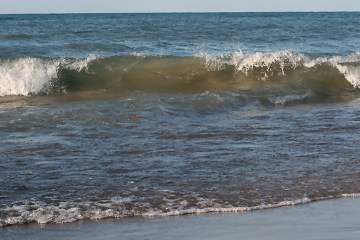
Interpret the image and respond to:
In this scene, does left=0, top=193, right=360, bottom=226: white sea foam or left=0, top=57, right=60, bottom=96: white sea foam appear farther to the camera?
left=0, top=57, right=60, bottom=96: white sea foam

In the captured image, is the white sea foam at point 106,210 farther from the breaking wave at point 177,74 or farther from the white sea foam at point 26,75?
the white sea foam at point 26,75

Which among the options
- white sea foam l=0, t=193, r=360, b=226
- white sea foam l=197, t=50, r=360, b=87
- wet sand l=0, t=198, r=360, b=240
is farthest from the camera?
white sea foam l=197, t=50, r=360, b=87

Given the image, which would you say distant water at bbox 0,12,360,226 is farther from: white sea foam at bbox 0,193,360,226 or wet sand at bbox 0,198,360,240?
wet sand at bbox 0,198,360,240

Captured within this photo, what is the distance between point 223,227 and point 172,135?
8.12ft

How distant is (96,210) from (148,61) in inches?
308

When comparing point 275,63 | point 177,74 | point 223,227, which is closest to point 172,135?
point 223,227

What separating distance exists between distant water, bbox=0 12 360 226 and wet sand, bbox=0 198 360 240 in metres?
0.11

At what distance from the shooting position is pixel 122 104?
6.86m

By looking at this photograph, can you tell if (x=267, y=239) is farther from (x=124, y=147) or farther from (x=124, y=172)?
(x=124, y=147)

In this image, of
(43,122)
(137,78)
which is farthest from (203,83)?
(43,122)

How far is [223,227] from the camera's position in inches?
103

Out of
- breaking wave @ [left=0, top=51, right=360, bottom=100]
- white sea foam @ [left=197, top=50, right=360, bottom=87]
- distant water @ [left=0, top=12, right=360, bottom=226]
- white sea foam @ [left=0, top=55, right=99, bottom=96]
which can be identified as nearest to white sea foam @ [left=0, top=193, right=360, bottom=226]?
distant water @ [left=0, top=12, right=360, bottom=226]

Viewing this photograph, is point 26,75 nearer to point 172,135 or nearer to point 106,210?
point 172,135

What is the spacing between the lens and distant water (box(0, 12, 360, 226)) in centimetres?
315
